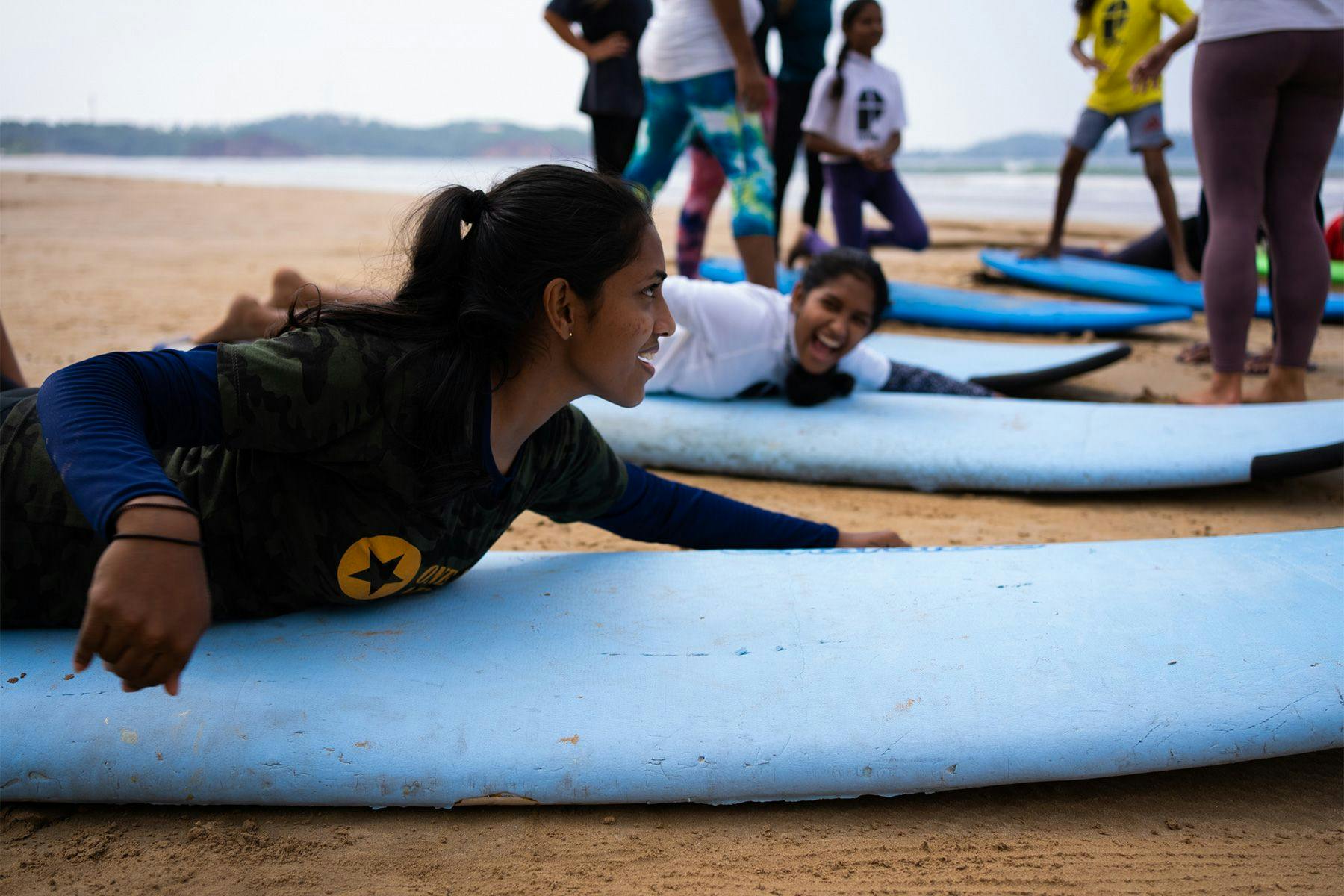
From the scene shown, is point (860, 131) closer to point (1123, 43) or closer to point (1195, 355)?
point (1123, 43)

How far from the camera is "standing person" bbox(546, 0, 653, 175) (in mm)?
4250

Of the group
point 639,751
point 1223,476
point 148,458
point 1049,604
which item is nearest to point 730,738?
point 639,751

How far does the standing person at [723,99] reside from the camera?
3.89 m

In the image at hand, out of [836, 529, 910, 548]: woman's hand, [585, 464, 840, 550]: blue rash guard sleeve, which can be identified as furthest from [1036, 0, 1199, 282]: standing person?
[585, 464, 840, 550]: blue rash guard sleeve

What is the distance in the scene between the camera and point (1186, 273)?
596 centimetres

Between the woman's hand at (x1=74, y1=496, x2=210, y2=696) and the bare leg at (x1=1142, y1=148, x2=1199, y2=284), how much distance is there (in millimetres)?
5761

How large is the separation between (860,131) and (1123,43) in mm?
1719

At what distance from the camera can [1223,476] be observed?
2.78 meters

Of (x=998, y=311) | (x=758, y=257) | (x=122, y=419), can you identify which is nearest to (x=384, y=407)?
(x=122, y=419)

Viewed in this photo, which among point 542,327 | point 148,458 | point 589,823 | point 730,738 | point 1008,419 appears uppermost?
point 542,327

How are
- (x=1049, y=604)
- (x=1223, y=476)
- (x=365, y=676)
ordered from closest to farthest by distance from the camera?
(x=365, y=676) → (x=1049, y=604) → (x=1223, y=476)

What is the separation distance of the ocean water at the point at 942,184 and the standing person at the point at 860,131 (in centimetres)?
280

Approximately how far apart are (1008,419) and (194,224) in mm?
9825

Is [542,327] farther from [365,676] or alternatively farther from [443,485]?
[365,676]
